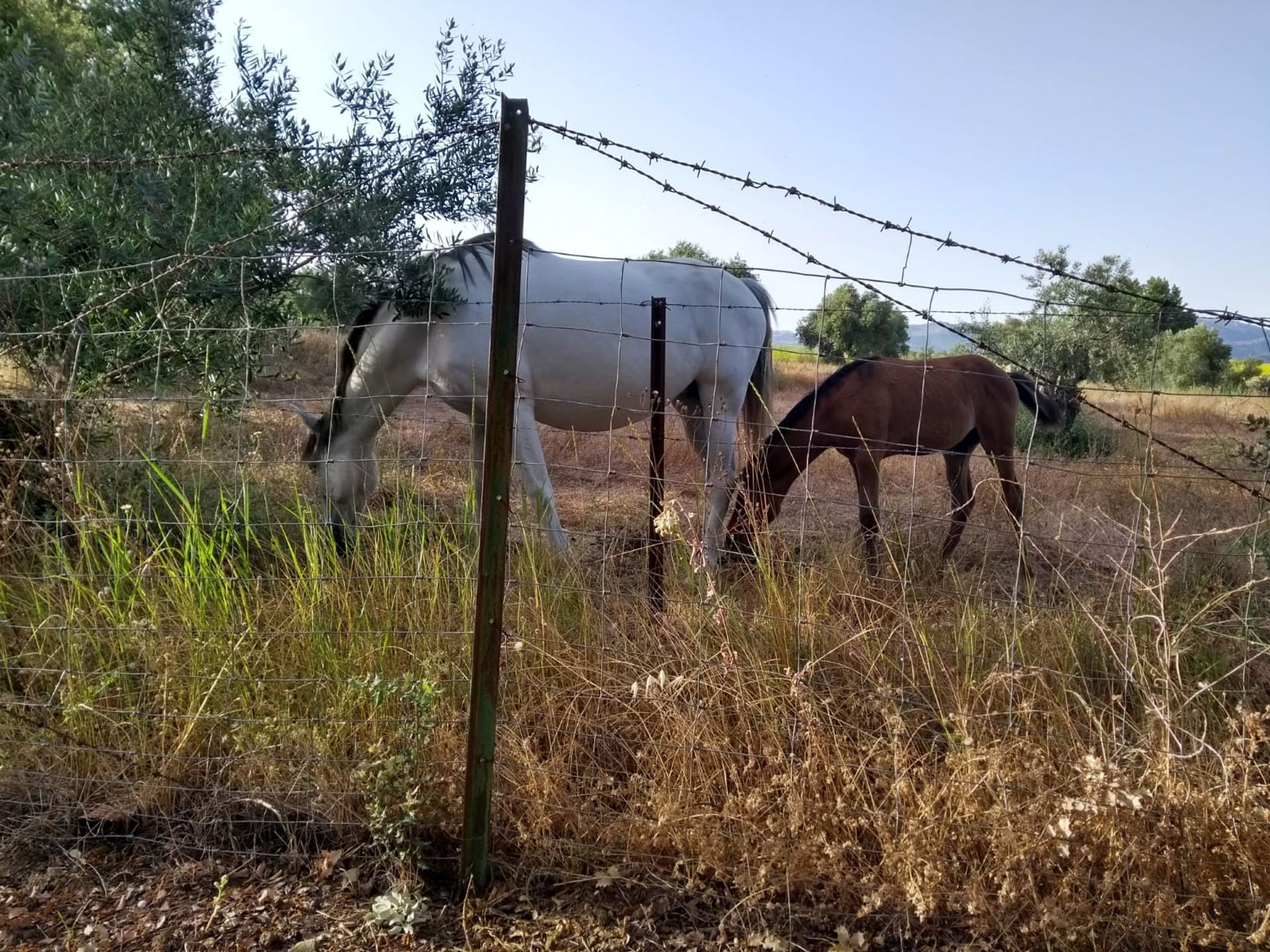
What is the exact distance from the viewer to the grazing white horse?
4195mm

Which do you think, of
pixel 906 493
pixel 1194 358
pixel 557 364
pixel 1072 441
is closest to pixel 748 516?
pixel 557 364

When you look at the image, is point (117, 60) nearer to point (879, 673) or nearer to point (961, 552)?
point (879, 673)

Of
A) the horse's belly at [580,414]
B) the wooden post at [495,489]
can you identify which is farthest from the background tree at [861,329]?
the wooden post at [495,489]

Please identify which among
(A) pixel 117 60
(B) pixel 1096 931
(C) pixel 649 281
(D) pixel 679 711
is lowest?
(B) pixel 1096 931

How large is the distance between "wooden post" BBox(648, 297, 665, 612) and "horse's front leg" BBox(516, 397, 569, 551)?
1.52 feet

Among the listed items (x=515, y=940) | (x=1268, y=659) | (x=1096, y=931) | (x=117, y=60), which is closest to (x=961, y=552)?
(x=1268, y=659)

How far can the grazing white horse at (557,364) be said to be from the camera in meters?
4.20

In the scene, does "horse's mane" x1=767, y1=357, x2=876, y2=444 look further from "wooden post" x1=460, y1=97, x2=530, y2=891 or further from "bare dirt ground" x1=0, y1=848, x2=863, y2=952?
"bare dirt ground" x1=0, y1=848, x2=863, y2=952

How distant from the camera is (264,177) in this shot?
4.02 meters

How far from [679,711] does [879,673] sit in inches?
28.9

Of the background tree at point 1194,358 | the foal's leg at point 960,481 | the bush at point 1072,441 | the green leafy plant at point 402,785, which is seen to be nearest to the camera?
the green leafy plant at point 402,785

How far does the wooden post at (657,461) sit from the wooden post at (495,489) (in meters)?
0.87

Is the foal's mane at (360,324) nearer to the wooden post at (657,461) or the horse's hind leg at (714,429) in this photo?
the wooden post at (657,461)

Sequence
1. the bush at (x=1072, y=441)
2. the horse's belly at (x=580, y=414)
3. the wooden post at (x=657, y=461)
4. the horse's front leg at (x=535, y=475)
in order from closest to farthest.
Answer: the wooden post at (x=657, y=461) < the horse's front leg at (x=535, y=475) < the horse's belly at (x=580, y=414) < the bush at (x=1072, y=441)
